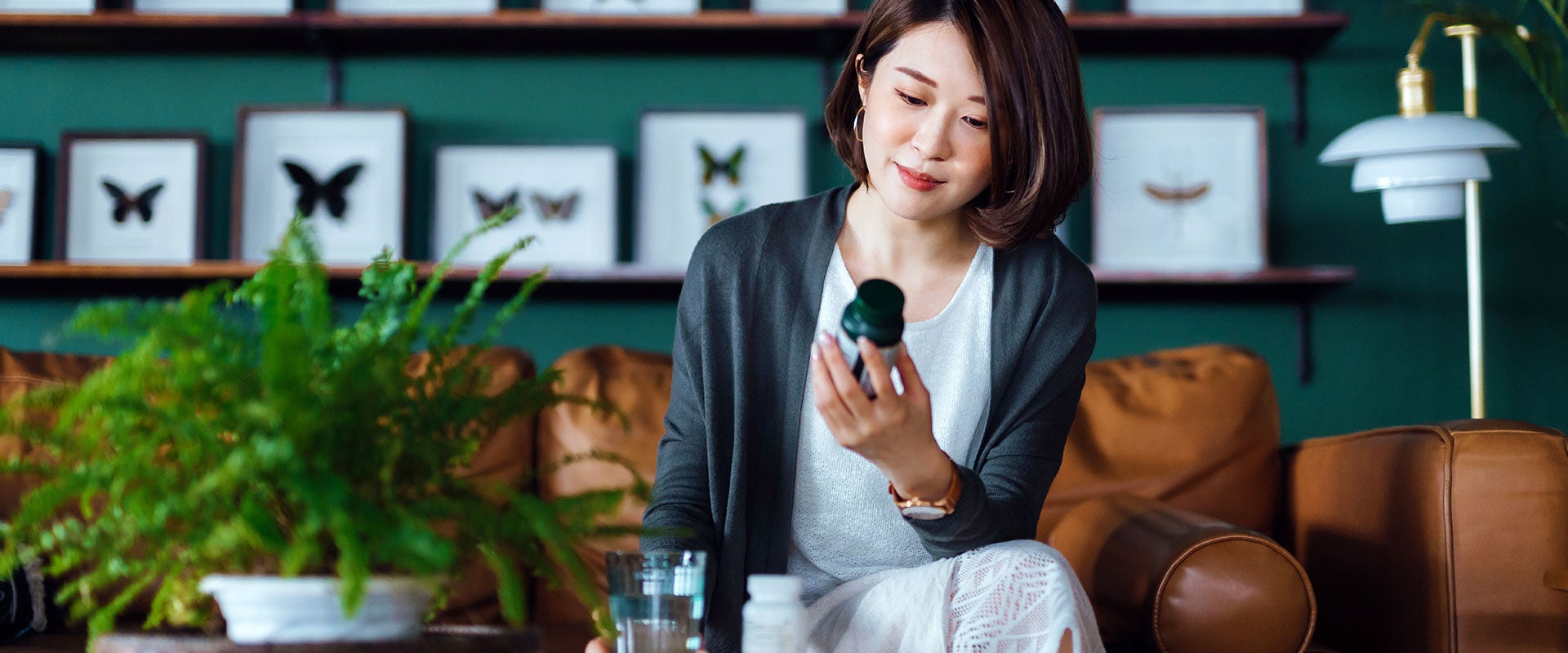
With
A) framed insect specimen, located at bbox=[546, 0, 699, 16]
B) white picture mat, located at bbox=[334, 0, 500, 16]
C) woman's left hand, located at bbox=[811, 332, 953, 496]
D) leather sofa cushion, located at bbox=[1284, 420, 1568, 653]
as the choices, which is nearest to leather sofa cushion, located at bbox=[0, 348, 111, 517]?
white picture mat, located at bbox=[334, 0, 500, 16]

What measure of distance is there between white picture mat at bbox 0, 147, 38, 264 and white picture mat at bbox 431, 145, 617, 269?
81 cm

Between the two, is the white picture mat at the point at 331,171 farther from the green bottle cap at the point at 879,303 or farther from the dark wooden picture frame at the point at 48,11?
the green bottle cap at the point at 879,303

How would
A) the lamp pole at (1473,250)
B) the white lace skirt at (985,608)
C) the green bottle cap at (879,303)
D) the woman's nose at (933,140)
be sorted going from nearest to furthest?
the green bottle cap at (879,303) < the white lace skirt at (985,608) < the woman's nose at (933,140) < the lamp pole at (1473,250)

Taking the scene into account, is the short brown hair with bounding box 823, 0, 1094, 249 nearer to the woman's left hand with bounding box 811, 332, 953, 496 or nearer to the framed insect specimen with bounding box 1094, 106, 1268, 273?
the woman's left hand with bounding box 811, 332, 953, 496

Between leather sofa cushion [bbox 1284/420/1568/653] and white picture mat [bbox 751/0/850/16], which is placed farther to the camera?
white picture mat [bbox 751/0/850/16]

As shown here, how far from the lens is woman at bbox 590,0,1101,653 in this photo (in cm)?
129

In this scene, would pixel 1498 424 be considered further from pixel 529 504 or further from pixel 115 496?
pixel 115 496

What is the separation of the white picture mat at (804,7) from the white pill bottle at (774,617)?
1932 millimetres

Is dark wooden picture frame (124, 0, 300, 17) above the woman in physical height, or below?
above

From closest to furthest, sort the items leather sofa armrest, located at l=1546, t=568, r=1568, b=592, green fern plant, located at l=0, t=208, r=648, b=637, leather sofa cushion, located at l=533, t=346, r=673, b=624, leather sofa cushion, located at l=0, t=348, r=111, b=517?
green fern plant, located at l=0, t=208, r=648, b=637, leather sofa armrest, located at l=1546, t=568, r=1568, b=592, leather sofa cushion, located at l=0, t=348, r=111, b=517, leather sofa cushion, located at l=533, t=346, r=673, b=624

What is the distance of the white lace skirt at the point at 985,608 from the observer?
1.06 metres

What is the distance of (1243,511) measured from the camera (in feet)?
6.64

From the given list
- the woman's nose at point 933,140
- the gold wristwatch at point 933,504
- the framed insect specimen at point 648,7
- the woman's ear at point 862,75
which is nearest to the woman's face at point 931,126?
the woman's nose at point 933,140

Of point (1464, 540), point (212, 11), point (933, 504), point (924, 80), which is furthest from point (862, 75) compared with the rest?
point (212, 11)
